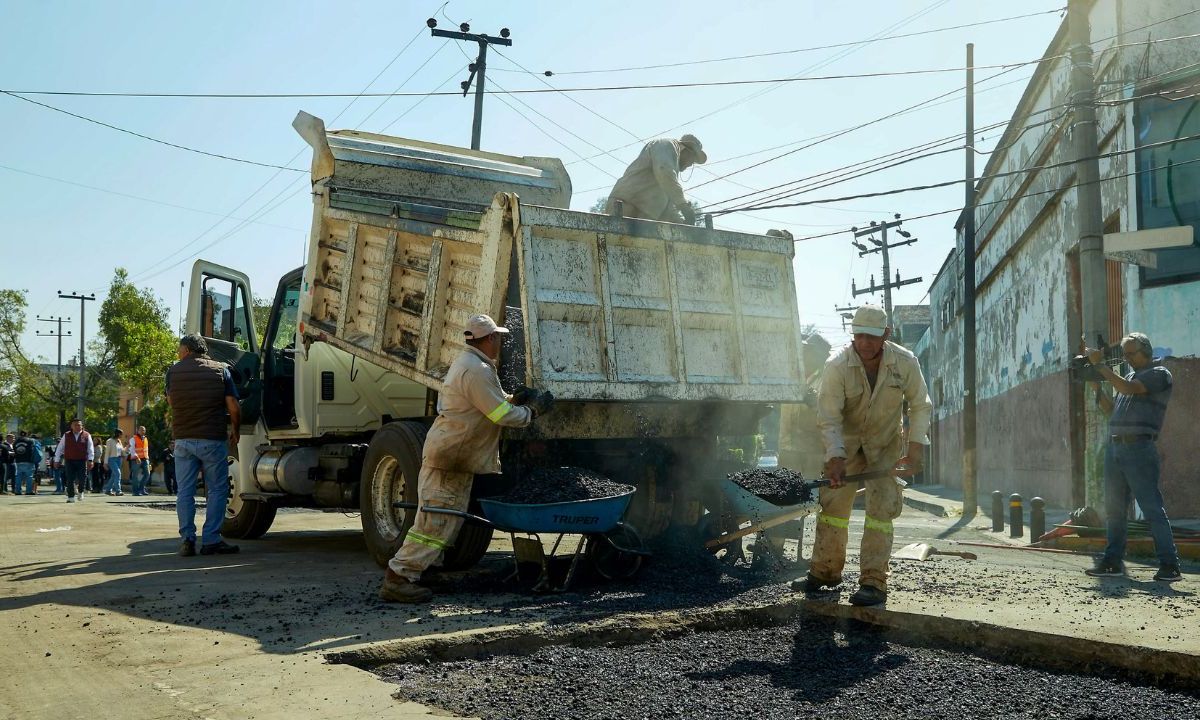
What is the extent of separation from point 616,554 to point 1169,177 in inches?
388

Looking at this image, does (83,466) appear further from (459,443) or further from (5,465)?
(459,443)

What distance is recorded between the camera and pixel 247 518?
10.4m

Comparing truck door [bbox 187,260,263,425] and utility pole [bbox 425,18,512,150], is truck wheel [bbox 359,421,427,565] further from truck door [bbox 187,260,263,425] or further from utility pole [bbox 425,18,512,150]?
utility pole [bbox 425,18,512,150]

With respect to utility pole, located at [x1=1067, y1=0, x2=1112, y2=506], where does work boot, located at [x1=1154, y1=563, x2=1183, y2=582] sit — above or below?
below

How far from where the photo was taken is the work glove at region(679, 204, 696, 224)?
8336mm

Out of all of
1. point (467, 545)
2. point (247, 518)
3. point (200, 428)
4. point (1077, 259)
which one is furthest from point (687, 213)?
point (1077, 259)

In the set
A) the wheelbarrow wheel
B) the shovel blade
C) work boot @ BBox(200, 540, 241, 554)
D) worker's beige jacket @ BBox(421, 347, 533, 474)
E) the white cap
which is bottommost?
the shovel blade

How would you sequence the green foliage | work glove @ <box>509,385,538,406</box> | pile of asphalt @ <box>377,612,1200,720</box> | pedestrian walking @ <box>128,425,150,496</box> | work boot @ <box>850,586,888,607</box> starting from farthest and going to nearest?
the green foliage
pedestrian walking @ <box>128,425,150,496</box>
work glove @ <box>509,385,538,406</box>
work boot @ <box>850,586,888,607</box>
pile of asphalt @ <box>377,612,1200,720</box>

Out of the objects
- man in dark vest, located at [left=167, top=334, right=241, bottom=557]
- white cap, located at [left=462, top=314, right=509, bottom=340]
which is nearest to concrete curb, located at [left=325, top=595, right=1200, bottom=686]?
white cap, located at [left=462, top=314, right=509, bottom=340]

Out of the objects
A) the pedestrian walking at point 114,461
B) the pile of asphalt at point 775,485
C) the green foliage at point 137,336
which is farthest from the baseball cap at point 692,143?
the green foliage at point 137,336

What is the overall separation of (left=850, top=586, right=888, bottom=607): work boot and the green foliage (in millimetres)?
43065

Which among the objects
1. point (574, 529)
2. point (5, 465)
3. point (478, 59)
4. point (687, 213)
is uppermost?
point (478, 59)

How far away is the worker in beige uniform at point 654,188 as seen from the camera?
26.9 ft

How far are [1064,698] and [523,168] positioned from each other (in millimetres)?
6672
